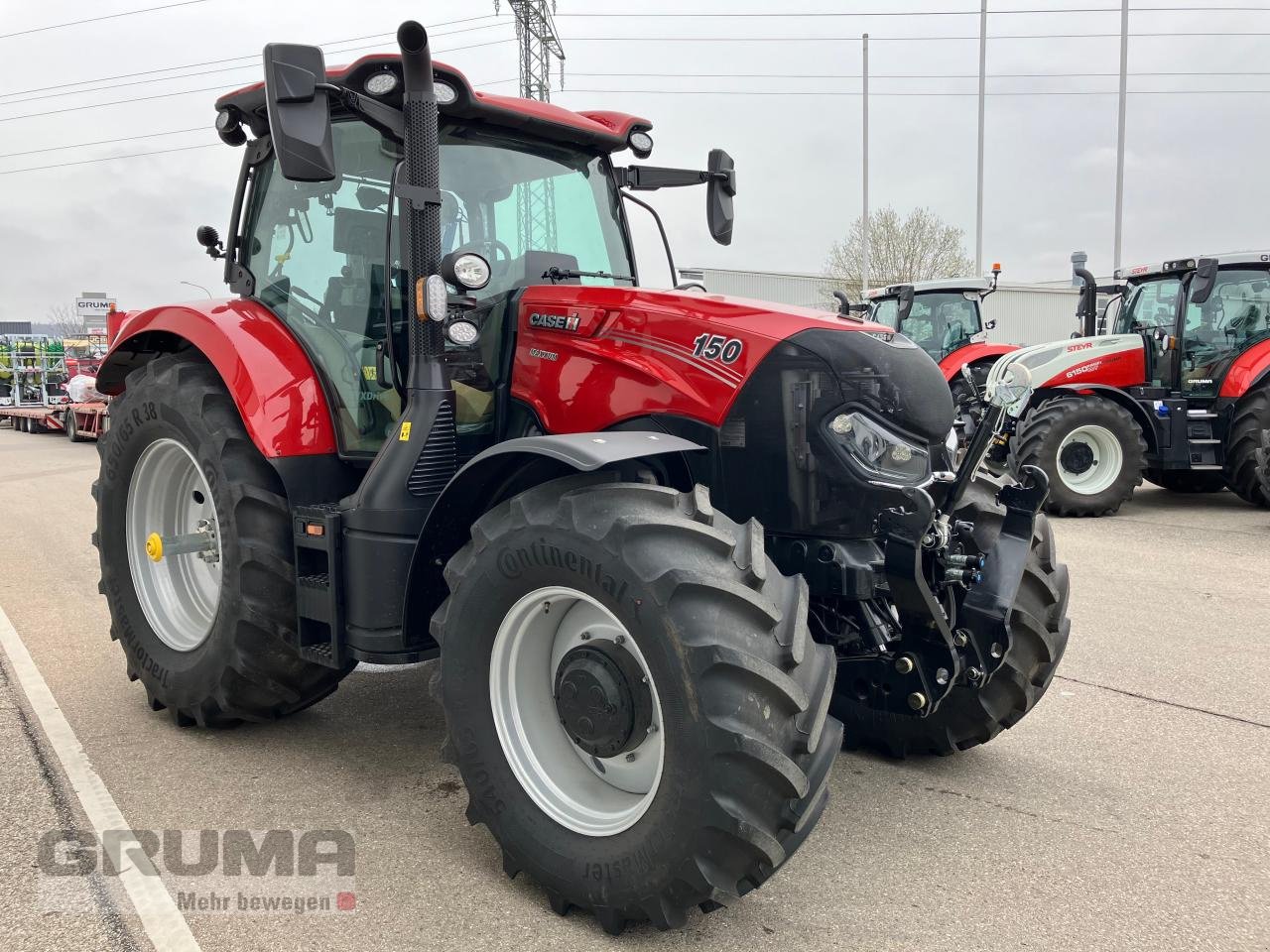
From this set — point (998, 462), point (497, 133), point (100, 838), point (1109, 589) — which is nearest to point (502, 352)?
point (497, 133)

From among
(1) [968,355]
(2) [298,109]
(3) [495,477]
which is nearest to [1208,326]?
(1) [968,355]

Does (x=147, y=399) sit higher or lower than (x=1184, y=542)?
higher

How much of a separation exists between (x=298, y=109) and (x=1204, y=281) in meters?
9.65

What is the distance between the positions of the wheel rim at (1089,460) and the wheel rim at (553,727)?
27.6 feet

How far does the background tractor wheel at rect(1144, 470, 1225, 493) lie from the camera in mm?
11227

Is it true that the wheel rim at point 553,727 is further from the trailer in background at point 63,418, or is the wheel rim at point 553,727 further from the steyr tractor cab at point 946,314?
the trailer in background at point 63,418

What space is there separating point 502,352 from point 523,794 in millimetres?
1515

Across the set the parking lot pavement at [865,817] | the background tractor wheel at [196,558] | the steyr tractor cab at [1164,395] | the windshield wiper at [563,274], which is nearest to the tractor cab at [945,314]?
the steyr tractor cab at [1164,395]

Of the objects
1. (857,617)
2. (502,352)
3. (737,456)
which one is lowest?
(857,617)

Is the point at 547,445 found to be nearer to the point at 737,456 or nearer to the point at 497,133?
the point at 737,456

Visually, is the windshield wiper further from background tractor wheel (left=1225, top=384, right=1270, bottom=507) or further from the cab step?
background tractor wheel (left=1225, top=384, right=1270, bottom=507)

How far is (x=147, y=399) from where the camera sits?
13.3ft

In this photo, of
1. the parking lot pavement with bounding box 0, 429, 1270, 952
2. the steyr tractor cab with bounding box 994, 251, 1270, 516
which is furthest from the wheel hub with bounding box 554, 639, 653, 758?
the steyr tractor cab with bounding box 994, 251, 1270, 516

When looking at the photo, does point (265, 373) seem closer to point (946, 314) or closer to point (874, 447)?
point (874, 447)
